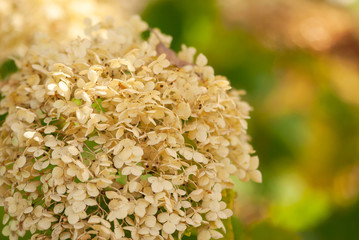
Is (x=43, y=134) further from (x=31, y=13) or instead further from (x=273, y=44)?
(x=273, y=44)

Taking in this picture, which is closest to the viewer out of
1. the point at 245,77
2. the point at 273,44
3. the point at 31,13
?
the point at 31,13

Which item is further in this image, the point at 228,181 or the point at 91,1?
the point at 91,1

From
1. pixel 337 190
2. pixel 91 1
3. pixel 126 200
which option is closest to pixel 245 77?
pixel 337 190

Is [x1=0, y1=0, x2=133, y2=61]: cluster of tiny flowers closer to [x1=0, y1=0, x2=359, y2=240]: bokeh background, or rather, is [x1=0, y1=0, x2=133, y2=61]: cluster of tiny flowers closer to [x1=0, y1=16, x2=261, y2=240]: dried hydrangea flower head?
[x1=0, y1=0, x2=359, y2=240]: bokeh background

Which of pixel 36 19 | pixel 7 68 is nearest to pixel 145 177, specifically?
pixel 7 68

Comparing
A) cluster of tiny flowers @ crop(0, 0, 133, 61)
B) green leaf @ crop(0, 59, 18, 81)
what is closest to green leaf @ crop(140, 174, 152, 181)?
green leaf @ crop(0, 59, 18, 81)

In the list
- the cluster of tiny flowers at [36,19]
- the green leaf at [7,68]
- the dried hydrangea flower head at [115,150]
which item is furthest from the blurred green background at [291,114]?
the dried hydrangea flower head at [115,150]

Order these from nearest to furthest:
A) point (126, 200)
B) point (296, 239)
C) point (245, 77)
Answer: point (126, 200), point (296, 239), point (245, 77)
